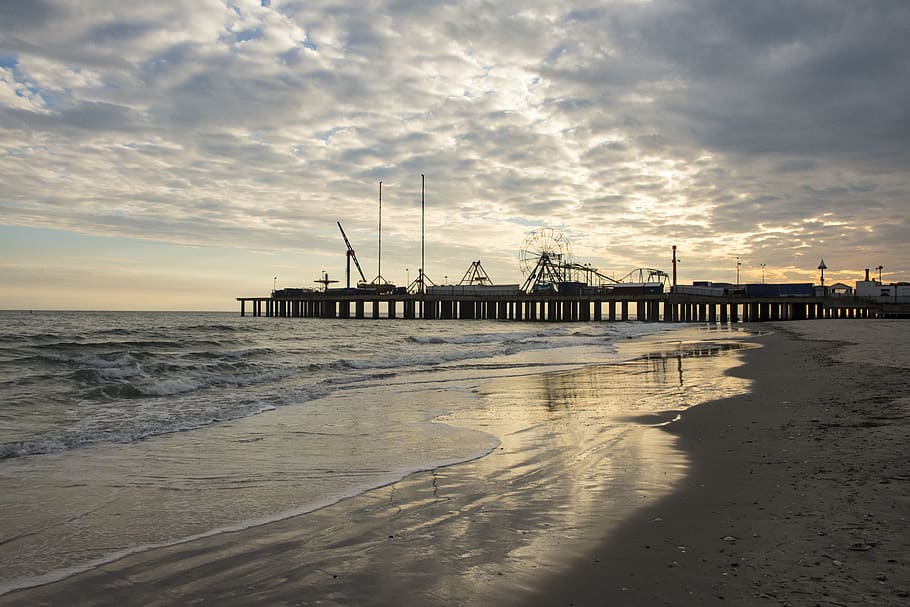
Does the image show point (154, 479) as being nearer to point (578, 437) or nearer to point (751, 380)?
point (578, 437)

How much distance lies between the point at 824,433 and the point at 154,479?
7917 millimetres

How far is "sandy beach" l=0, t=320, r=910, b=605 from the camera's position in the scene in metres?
3.49

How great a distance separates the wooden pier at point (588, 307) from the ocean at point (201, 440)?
65.8m

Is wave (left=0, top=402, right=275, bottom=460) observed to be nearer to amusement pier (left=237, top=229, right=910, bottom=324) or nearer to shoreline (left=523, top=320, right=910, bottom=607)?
shoreline (left=523, top=320, right=910, bottom=607)

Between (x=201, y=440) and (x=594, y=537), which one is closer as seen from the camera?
(x=594, y=537)

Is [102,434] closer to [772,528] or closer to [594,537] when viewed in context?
[594,537]

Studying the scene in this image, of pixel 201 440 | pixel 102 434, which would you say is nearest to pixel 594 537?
pixel 201 440

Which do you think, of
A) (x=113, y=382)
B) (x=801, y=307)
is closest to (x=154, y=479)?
(x=113, y=382)

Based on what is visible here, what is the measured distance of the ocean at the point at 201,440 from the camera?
4.99 m

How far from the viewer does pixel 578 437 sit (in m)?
8.46

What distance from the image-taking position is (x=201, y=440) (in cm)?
864

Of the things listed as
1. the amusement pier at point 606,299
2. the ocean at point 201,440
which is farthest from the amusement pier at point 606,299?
the ocean at point 201,440

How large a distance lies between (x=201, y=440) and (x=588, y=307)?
88.5m

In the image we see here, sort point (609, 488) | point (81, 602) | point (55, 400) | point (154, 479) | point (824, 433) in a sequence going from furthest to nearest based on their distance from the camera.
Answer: point (55, 400)
point (824, 433)
point (154, 479)
point (609, 488)
point (81, 602)
